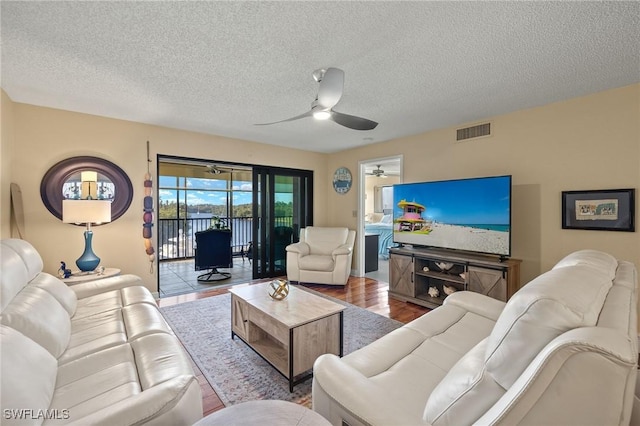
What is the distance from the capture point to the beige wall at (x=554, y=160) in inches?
102

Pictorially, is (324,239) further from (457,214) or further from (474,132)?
(474,132)

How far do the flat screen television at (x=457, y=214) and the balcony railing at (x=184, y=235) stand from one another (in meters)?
4.09

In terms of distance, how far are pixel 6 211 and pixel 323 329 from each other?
3.50 m

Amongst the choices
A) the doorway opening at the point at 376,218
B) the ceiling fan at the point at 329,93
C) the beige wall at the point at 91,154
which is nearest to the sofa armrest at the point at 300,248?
→ the doorway opening at the point at 376,218

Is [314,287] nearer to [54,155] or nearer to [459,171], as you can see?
[459,171]

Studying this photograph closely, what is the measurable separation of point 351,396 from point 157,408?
73 centimetres

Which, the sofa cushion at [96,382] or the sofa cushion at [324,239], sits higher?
the sofa cushion at [324,239]

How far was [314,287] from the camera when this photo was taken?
455 cm

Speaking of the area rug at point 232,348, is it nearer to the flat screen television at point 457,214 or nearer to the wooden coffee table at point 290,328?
the wooden coffee table at point 290,328

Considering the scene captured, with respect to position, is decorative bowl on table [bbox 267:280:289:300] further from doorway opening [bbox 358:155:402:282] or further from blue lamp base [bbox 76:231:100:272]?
doorway opening [bbox 358:155:402:282]

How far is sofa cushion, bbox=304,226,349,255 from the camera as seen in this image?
493 cm

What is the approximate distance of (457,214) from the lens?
11.3ft

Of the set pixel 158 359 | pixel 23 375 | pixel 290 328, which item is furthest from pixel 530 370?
pixel 23 375

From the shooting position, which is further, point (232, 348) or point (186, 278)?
point (186, 278)
